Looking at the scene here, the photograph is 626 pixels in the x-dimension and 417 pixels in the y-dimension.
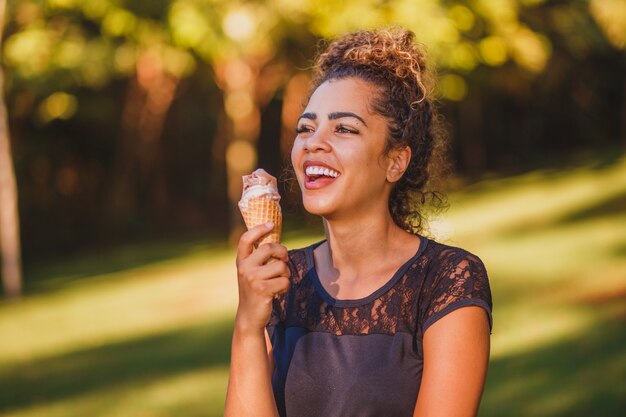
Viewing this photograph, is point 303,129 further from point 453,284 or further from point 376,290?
point 453,284

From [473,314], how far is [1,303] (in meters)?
14.7

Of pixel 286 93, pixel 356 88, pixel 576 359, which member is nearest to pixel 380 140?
pixel 356 88

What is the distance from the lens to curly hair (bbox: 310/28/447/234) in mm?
3186

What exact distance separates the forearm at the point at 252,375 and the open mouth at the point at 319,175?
19.2 inches

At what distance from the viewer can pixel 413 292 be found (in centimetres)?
299

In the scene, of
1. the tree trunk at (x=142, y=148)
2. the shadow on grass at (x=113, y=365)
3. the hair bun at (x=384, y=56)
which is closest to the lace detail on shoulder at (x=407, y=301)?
the hair bun at (x=384, y=56)

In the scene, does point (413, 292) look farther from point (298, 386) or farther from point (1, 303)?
point (1, 303)

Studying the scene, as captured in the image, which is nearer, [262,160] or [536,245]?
[536,245]

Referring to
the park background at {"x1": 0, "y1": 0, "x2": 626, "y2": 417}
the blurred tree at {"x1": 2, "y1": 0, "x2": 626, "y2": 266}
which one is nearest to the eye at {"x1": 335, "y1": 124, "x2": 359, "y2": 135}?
the park background at {"x1": 0, "y1": 0, "x2": 626, "y2": 417}

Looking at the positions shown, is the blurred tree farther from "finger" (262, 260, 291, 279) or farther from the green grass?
"finger" (262, 260, 291, 279)

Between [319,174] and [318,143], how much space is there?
10cm

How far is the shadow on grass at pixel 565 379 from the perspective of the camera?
299 inches

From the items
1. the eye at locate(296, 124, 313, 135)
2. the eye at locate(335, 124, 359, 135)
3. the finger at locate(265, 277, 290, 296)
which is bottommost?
the finger at locate(265, 277, 290, 296)

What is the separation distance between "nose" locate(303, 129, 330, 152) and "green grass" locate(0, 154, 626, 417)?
3.30ft
